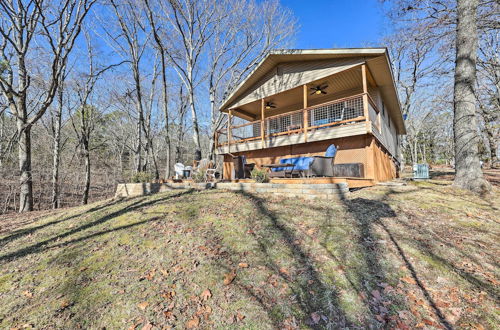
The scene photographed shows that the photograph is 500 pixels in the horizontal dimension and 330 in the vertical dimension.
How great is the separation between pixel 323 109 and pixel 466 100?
4996 millimetres

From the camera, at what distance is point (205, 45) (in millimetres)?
15141

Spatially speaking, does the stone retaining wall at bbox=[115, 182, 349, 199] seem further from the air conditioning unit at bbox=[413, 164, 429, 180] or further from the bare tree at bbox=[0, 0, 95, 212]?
the air conditioning unit at bbox=[413, 164, 429, 180]

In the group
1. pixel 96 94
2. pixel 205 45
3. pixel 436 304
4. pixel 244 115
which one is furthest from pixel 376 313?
pixel 96 94

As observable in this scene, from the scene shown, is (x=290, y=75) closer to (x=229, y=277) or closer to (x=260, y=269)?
(x=260, y=269)

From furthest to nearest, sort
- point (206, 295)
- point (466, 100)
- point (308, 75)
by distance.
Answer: point (308, 75)
point (466, 100)
point (206, 295)

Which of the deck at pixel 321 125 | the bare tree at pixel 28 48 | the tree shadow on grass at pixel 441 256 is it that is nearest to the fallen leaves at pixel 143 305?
the tree shadow on grass at pixel 441 256

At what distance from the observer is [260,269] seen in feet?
9.14

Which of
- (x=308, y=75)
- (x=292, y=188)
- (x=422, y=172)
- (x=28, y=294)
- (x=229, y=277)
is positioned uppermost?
(x=308, y=75)

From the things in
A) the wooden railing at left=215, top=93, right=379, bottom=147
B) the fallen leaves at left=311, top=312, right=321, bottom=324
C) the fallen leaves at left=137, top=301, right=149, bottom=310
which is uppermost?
the wooden railing at left=215, top=93, right=379, bottom=147

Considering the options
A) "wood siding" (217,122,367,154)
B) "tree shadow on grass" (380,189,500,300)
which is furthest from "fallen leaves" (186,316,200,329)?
"wood siding" (217,122,367,154)

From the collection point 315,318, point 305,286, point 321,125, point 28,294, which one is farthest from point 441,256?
point 321,125

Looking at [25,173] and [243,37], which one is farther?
[243,37]

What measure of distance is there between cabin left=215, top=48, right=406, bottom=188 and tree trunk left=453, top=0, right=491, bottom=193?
2.12m

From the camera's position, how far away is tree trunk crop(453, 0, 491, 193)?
6.43 metres
